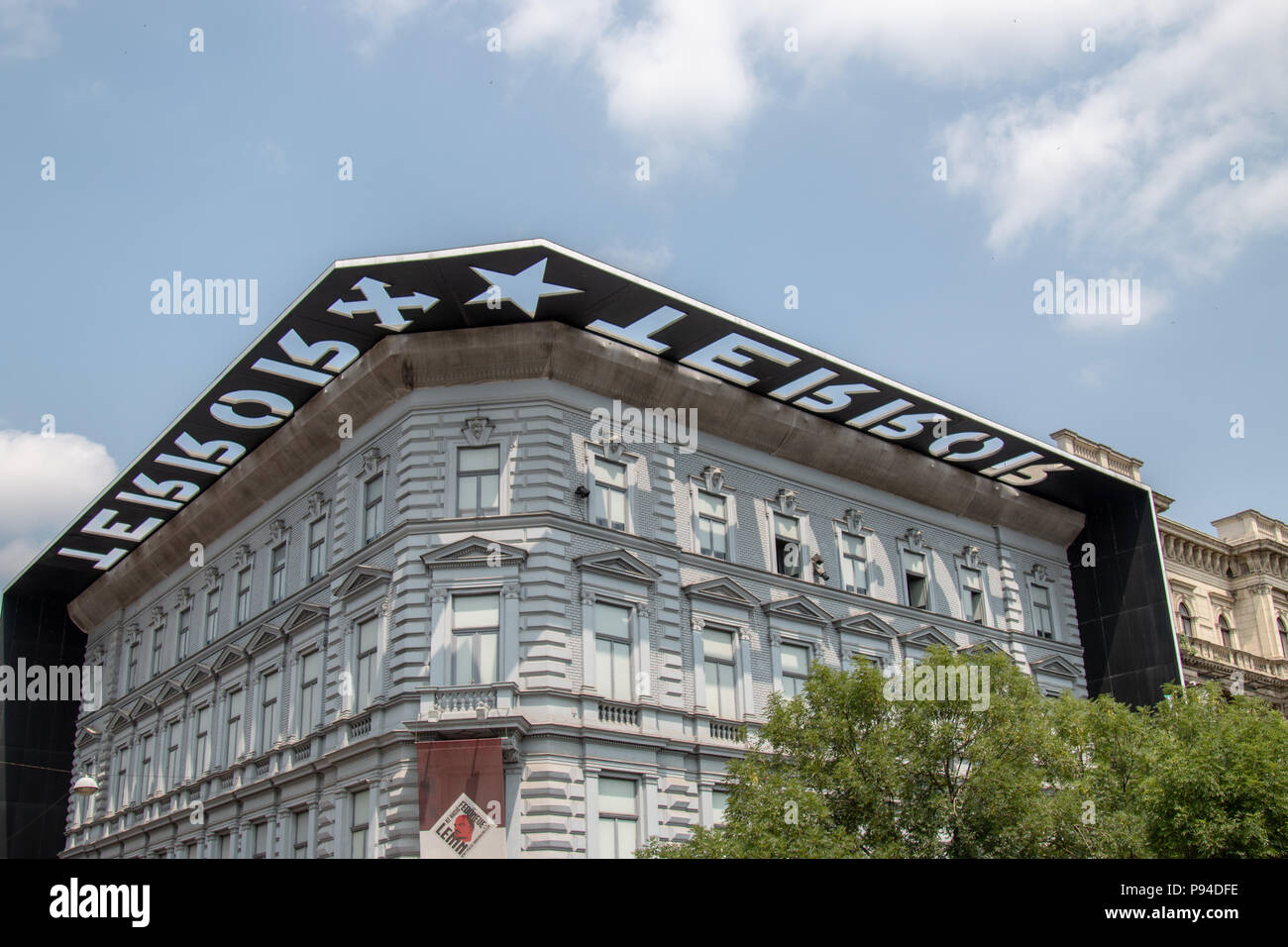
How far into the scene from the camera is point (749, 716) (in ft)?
110

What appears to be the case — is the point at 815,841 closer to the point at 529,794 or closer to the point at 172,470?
the point at 529,794

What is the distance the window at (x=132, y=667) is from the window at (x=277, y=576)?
10.8 m

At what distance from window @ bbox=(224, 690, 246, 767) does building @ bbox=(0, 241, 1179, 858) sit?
0.14 meters

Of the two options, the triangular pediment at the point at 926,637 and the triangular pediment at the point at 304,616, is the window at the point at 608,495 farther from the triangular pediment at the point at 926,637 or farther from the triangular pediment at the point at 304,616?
the triangular pediment at the point at 926,637

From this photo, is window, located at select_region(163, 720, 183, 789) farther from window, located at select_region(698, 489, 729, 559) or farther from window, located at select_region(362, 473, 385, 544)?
Answer: window, located at select_region(698, 489, 729, 559)

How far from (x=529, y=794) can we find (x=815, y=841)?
23.1 ft

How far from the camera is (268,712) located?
120 feet

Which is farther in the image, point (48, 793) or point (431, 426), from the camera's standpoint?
point (48, 793)

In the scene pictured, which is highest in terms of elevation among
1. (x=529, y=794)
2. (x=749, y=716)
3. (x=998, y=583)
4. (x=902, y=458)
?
(x=902, y=458)

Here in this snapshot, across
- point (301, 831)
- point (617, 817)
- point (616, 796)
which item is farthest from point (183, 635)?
point (617, 817)
